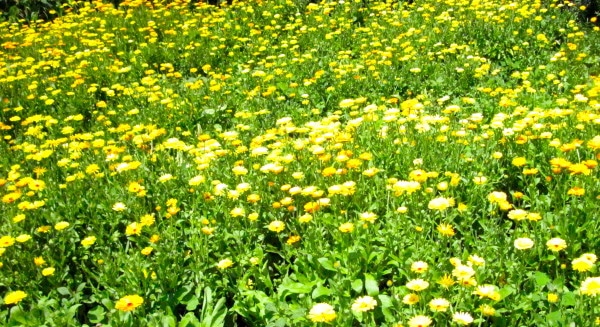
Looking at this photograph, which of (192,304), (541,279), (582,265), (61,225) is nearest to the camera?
(582,265)

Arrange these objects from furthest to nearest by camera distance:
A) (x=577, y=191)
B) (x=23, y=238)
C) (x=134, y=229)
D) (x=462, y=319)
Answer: (x=23, y=238) → (x=134, y=229) → (x=577, y=191) → (x=462, y=319)

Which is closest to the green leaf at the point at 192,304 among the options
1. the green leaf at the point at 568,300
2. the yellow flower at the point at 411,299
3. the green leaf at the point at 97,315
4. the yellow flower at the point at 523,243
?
the green leaf at the point at 97,315

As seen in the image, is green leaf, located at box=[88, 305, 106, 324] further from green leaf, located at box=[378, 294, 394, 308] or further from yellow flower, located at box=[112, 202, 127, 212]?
green leaf, located at box=[378, 294, 394, 308]

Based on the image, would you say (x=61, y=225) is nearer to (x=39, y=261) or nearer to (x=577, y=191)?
(x=39, y=261)

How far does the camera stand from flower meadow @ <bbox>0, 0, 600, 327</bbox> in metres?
2.47

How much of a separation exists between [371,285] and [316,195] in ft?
Result: 2.36

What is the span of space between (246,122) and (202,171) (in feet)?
4.09

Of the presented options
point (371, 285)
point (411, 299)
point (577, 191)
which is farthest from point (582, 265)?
point (371, 285)

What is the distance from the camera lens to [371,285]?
2455 millimetres

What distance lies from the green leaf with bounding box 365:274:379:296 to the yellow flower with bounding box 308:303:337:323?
0.25 meters

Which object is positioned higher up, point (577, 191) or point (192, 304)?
point (577, 191)

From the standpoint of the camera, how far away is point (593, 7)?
22.4 feet

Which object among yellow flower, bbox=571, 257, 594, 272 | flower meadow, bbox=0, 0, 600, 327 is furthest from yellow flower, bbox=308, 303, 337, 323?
yellow flower, bbox=571, 257, 594, 272

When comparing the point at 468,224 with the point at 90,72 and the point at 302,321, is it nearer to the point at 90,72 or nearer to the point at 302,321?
the point at 302,321
